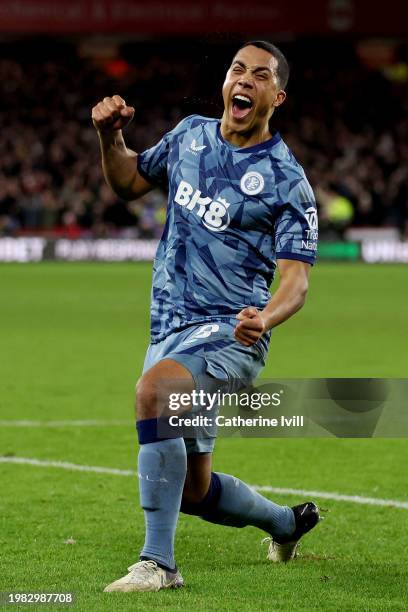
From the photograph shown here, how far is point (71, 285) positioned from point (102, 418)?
13.5 metres

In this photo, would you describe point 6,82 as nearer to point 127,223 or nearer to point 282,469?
point 127,223

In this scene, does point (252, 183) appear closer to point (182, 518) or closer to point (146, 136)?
point (182, 518)

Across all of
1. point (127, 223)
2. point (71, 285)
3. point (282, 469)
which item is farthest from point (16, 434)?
point (127, 223)

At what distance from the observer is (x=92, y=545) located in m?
5.89

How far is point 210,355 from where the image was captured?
5.09 meters

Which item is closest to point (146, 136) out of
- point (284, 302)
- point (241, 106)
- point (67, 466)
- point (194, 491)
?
point (67, 466)

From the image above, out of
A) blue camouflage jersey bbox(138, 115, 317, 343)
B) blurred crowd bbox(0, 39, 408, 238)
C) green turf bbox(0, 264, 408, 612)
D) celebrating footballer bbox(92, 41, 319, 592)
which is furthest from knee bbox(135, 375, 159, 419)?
blurred crowd bbox(0, 39, 408, 238)

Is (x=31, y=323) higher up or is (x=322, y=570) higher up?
(x=322, y=570)

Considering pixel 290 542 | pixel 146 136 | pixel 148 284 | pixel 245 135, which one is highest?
Result: pixel 245 135

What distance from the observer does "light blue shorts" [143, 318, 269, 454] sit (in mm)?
5055

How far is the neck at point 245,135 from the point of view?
17.5 feet

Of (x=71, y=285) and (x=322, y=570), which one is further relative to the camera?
(x=71, y=285)

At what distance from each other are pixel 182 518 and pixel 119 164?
78.7 inches

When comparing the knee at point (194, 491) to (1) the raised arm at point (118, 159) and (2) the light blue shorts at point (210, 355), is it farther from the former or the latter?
(1) the raised arm at point (118, 159)
